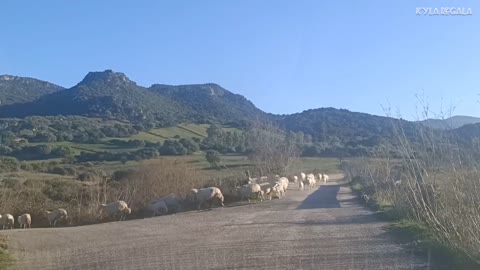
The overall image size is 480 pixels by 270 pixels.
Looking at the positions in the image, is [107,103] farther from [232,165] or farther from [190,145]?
[232,165]

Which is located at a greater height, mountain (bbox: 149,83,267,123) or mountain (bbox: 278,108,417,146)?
mountain (bbox: 149,83,267,123)

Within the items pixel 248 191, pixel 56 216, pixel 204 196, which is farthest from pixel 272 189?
pixel 56 216

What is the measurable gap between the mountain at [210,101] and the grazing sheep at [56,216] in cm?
7595

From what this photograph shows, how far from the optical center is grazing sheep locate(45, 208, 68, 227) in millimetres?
32344

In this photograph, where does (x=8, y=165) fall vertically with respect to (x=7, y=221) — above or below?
above

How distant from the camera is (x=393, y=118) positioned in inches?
613

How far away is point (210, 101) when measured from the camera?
11881 centimetres

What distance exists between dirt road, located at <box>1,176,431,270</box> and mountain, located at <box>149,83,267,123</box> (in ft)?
271

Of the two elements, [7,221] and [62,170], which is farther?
[62,170]

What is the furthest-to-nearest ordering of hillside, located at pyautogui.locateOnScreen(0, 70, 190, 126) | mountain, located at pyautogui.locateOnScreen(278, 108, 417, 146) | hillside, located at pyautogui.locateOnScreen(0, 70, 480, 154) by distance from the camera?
mountain, located at pyautogui.locateOnScreen(278, 108, 417, 146) < hillside, located at pyautogui.locateOnScreen(0, 70, 190, 126) < hillside, located at pyautogui.locateOnScreen(0, 70, 480, 154)

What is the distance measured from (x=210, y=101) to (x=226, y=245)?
100918 millimetres

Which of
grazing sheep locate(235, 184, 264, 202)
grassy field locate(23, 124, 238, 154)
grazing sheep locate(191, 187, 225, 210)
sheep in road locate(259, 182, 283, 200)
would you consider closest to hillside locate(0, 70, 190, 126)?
grassy field locate(23, 124, 238, 154)

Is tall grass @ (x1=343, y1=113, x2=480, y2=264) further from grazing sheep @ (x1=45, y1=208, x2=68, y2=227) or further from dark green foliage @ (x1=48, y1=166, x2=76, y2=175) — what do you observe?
dark green foliage @ (x1=48, y1=166, x2=76, y2=175)

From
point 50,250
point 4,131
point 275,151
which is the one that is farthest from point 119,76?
point 50,250
